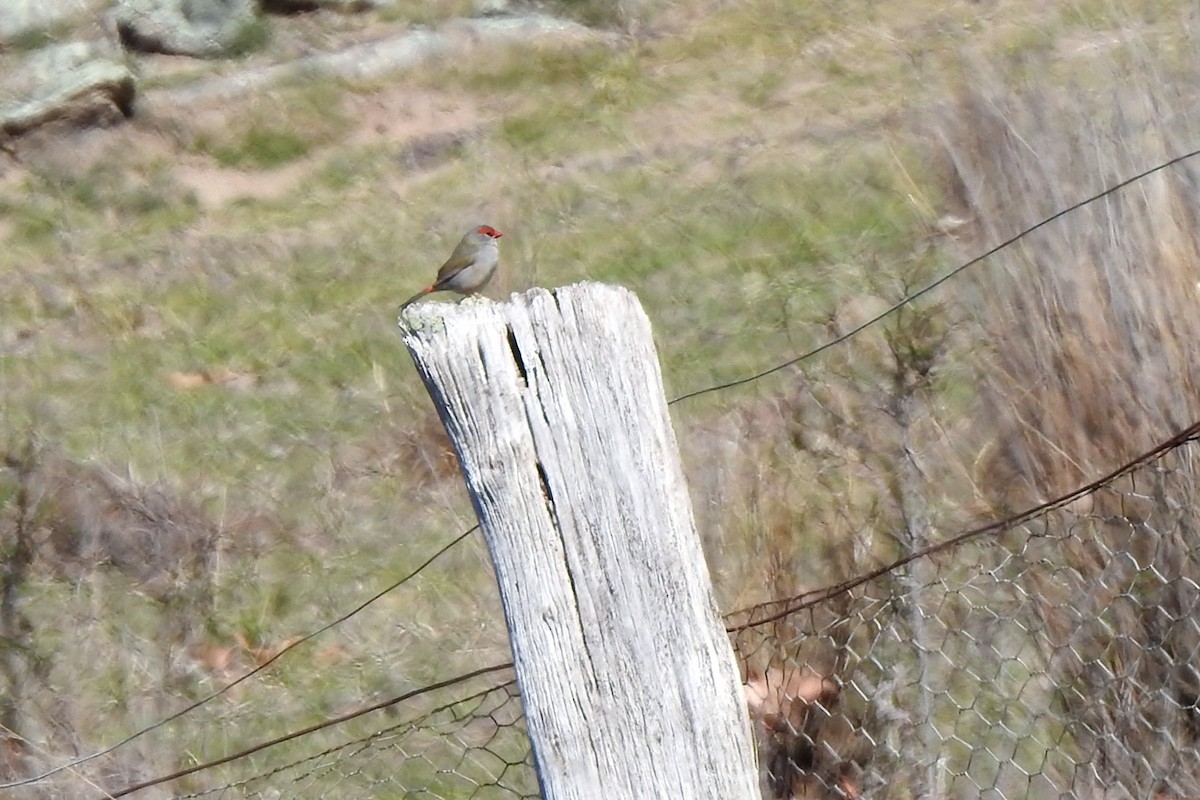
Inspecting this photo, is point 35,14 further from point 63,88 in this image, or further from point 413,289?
point 413,289

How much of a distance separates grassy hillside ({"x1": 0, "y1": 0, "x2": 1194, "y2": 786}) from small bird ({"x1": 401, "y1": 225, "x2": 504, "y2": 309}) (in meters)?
0.26

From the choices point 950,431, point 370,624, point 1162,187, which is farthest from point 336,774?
point 1162,187

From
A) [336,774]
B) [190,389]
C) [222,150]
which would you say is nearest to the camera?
[336,774]

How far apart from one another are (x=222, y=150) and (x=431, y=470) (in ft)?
9.87

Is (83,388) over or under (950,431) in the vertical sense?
under

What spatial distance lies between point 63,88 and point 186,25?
78 cm

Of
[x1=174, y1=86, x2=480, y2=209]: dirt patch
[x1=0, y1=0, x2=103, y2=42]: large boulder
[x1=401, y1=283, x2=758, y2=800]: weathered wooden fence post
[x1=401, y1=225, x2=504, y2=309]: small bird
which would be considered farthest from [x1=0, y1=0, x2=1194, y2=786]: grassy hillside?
[x1=401, y1=283, x2=758, y2=800]: weathered wooden fence post

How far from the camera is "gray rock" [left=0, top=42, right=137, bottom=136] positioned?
6.54 m

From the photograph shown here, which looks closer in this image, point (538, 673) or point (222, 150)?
point (538, 673)

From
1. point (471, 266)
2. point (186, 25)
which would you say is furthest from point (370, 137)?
point (471, 266)

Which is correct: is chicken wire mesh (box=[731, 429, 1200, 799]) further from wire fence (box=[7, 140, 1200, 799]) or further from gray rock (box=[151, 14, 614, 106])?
gray rock (box=[151, 14, 614, 106])

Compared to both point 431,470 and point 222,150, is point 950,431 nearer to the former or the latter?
point 431,470

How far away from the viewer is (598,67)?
278 inches

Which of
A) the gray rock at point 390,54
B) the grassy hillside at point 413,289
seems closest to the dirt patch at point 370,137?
the grassy hillside at point 413,289
